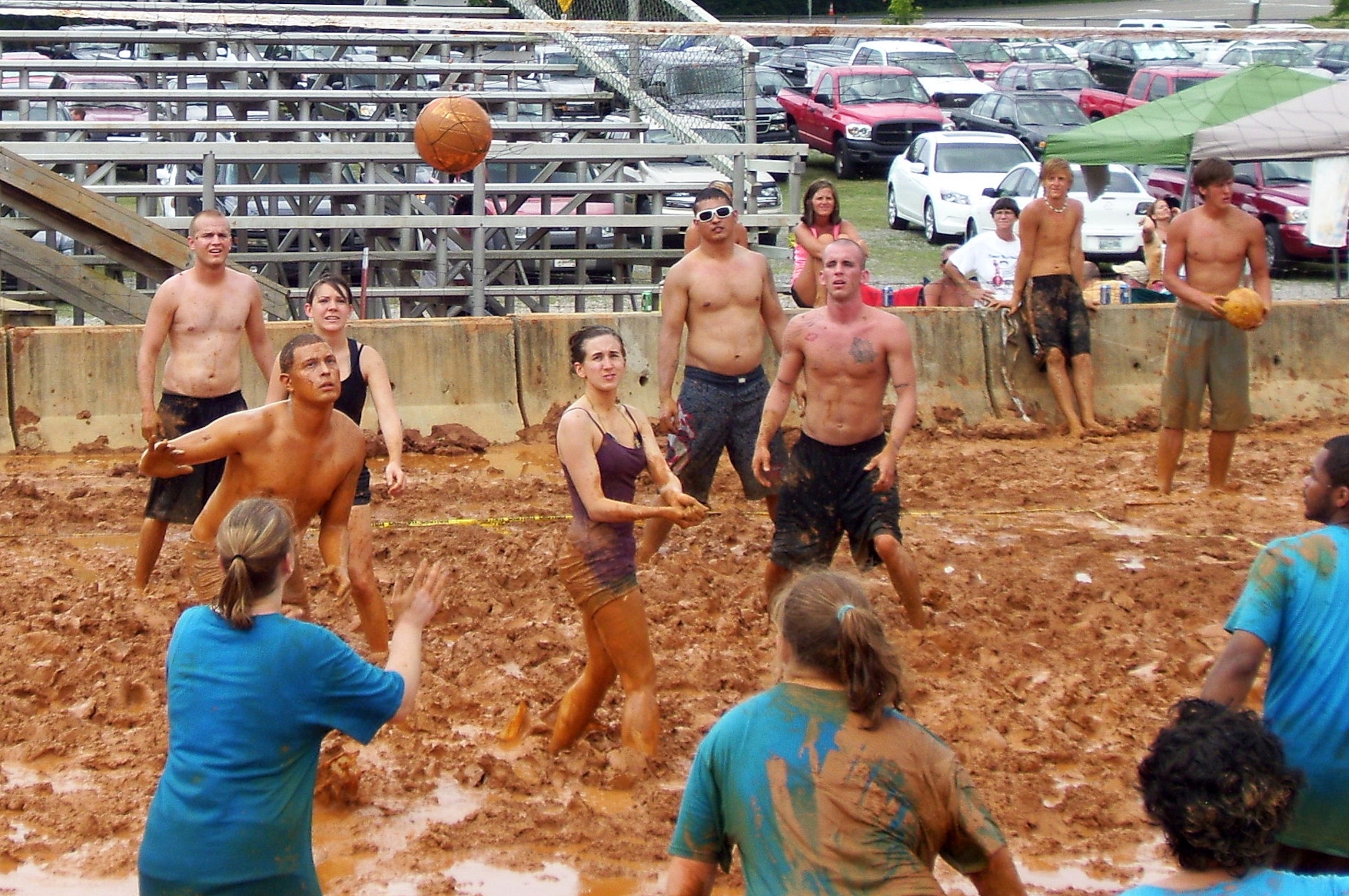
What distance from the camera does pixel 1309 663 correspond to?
392 cm

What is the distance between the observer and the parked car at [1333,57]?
30.2m

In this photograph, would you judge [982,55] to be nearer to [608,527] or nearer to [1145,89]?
[1145,89]

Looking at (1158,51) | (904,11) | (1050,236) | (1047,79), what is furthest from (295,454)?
(904,11)

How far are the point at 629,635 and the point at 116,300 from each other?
8.42m

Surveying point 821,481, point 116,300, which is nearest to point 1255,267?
point 821,481

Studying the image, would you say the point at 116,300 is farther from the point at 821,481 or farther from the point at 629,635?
the point at 629,635

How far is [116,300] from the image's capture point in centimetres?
1287

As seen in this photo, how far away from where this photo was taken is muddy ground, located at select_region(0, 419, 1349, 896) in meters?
5.50

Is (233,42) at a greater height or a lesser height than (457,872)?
greater

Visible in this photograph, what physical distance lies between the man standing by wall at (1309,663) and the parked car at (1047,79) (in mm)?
28205

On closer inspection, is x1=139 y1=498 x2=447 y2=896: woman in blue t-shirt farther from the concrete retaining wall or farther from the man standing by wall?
the concrete retaining wall

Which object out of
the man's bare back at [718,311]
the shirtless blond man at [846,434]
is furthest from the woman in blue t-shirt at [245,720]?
the man's bare back at [718,311]

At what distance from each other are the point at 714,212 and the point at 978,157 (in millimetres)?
14893

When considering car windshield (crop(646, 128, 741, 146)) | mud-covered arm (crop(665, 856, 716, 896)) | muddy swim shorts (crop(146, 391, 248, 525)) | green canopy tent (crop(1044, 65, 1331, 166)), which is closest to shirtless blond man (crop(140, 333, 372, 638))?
muddy swim shorts (crop(146, 391, 248, 525))
